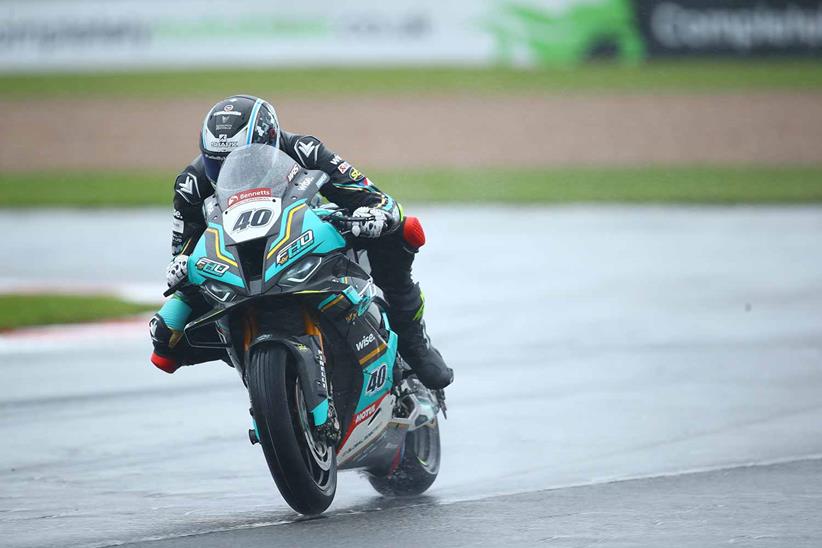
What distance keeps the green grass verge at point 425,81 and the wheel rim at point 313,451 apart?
80.7ft

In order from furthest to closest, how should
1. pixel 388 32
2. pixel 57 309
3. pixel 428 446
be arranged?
1. pixel 388 32
2. pixel 57 309
3. pixel 428 446

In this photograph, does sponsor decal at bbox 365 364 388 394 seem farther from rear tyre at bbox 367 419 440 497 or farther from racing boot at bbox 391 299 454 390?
rear tyre at bbox 367 419 440 497

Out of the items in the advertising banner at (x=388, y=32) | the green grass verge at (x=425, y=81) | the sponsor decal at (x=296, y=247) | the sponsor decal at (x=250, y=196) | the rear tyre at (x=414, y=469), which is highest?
the sponsor decal at (x=250, y=196)

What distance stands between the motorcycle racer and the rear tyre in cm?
25

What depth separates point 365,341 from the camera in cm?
618

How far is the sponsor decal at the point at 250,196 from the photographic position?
19.5 feet

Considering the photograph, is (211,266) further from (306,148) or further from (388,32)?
(388,32)

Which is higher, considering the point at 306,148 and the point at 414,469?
the point at 306,148

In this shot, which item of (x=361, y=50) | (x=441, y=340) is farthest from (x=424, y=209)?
(x=361, y=50)

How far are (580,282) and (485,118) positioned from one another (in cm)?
1628

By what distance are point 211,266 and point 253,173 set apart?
46cm

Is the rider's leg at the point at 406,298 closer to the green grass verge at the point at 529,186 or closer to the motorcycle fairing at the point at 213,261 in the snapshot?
the motorcycle fairing at the point at 213,261

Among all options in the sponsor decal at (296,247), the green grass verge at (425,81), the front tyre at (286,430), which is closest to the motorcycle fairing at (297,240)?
the sponsor decal at (296,247)

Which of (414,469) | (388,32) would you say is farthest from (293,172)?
(388,32)
